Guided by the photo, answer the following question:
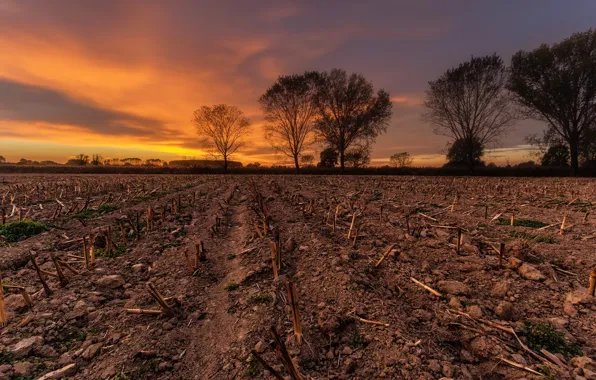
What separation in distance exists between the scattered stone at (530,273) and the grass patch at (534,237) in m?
2.14

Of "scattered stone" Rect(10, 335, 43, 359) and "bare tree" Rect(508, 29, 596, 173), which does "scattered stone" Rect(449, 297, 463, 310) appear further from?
"bare tree" Rect(508, 29, 596, 173)

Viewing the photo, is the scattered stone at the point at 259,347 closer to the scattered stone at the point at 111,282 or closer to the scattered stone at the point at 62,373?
the scattered stone at the point at 62,373

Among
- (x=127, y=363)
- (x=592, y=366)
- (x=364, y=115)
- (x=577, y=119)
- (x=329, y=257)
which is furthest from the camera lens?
(x=364, y=115)

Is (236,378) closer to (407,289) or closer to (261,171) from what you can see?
(407,289)

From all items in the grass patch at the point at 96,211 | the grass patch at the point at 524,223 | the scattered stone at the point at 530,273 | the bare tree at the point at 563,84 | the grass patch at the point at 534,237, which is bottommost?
the scattered stone at the point at 530,273

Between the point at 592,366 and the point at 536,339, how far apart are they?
55cm

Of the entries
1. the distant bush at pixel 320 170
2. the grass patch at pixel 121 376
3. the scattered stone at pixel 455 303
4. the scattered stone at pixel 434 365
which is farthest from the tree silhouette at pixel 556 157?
the grass patch at pixel 121 376

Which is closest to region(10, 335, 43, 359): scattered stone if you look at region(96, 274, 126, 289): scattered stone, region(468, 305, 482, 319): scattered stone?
region(96, 274, 126, 289): scattered stone

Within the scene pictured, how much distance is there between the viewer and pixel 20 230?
7930mm

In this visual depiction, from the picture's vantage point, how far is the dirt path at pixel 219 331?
335 centimetres

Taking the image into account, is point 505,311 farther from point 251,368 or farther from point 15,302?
point 15,302

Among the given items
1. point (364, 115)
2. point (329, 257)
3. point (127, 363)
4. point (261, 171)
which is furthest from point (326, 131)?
point (127, 363)

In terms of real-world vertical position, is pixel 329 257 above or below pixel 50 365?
above

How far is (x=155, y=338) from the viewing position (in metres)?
3.78
